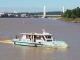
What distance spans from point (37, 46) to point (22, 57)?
5.28 meters

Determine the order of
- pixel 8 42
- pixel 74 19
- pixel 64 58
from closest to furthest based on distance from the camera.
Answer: pixel 64 58, pixel 8 42, pixel 74 19

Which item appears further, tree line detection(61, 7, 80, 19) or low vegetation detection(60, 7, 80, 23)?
tree line detection(61, 7, 80, 19)

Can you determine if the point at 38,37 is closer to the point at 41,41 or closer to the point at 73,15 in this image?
the point at 41,41

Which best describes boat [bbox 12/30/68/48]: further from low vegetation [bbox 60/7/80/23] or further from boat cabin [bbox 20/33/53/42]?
low vegetation [bbox 60/7/80/23]

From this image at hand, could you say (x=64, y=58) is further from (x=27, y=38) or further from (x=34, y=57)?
(x=27, y=38)

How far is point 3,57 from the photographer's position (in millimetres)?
25297

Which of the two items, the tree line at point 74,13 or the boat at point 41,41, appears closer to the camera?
the boat at point 41,41

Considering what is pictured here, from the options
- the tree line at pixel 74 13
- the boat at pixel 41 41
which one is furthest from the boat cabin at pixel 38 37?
the tree line at pixel 74 13

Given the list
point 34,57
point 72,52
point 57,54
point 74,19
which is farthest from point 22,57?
point 74,19

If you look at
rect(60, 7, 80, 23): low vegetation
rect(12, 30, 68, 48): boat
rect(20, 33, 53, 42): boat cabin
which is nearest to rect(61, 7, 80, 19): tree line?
rect(60, 7, 80, 23): low vegetation

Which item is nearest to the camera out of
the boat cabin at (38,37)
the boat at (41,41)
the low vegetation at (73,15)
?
the boat at (41,41)

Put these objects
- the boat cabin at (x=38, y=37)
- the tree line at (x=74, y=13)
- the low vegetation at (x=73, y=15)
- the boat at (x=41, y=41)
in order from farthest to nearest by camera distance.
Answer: the tree line at (x=74, y=13) → the low vegetation at (x=73, y=15) → the boat cabin at (x=38, y=37) → the boat at (x=41, y=41)

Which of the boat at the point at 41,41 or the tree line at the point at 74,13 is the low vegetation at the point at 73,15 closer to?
the tree line at the point at 74,13

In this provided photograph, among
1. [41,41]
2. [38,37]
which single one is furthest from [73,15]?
[41,41]
